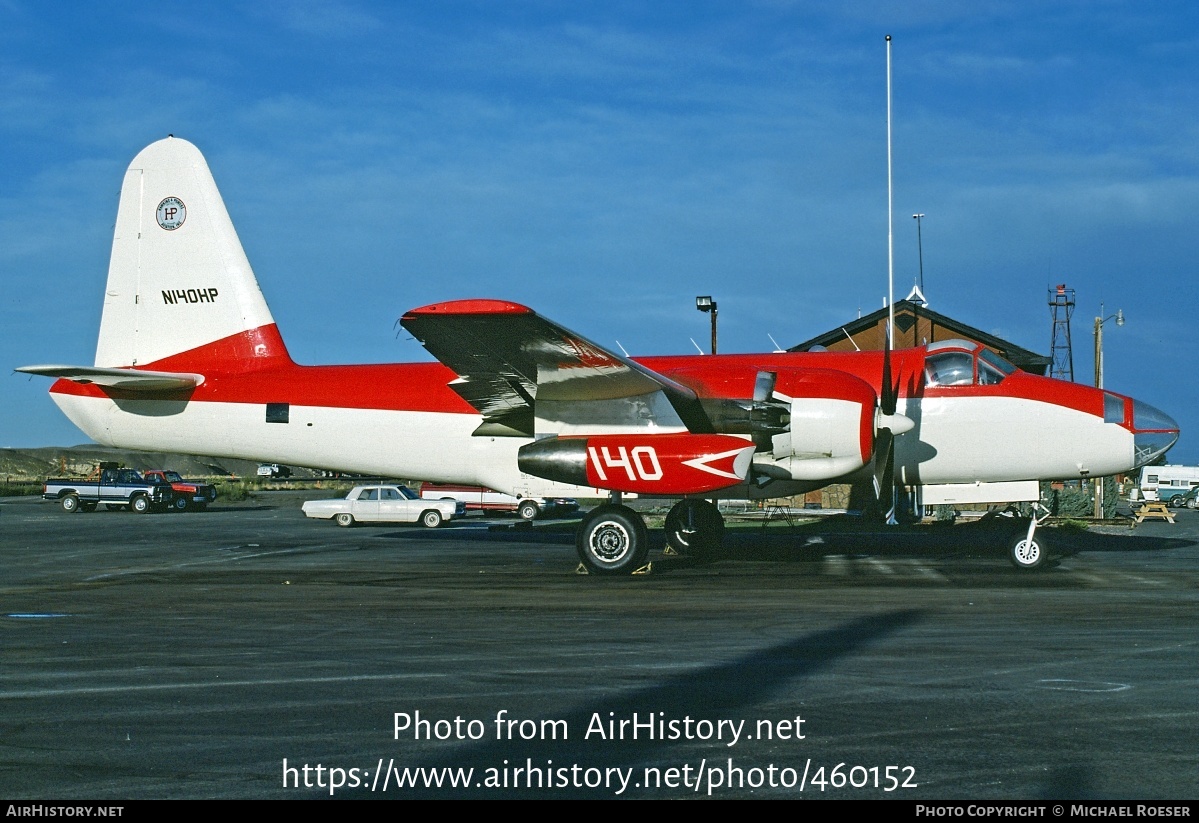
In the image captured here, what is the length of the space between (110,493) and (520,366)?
36.4 meters

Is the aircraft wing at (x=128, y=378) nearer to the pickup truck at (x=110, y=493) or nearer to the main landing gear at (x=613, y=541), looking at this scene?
the main landing gear at (x=613, y=541)

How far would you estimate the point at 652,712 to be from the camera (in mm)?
6504

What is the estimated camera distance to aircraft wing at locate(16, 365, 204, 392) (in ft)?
58.2

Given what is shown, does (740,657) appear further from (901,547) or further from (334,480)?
(334,480)

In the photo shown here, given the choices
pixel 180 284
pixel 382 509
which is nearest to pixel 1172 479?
pixel 382 509

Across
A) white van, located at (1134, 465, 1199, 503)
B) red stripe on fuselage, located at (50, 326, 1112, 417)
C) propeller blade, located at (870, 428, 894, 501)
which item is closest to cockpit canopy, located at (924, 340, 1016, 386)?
red stripe on fuselage, located at (50, 326, 1112, 417)

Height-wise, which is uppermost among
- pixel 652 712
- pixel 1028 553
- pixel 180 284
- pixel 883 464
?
pixel 180 284

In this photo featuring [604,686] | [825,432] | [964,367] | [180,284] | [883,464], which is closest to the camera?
[604,686]

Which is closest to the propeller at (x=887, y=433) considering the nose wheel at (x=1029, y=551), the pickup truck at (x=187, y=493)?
the nose wheel at (x=1029, y=551)

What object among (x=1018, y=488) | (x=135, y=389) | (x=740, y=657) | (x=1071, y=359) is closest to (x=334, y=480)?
(x=1071, y=359)

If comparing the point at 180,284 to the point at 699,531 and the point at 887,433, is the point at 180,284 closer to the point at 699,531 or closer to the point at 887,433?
the point at 699,531

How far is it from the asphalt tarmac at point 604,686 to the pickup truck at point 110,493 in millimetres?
32255

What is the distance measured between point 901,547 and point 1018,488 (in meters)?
5.06

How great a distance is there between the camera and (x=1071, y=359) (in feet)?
231
